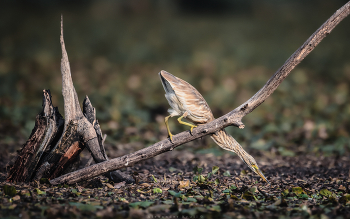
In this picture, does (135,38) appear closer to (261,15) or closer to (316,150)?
(261,15)

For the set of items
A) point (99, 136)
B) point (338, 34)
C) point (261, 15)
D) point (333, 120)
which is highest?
point (261, 15)

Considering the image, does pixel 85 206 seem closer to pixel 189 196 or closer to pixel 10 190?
pixel 10 190

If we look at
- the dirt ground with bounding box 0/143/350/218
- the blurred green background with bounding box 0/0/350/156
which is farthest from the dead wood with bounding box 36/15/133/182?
the blurred green background with bounding box 0/0/350/156

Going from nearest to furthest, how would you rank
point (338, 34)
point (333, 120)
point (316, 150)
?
point (316, 150), point (333, 120), point (338, 34)

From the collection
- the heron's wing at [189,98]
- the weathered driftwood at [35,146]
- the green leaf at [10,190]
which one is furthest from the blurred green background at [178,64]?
the green leaf at [10,190]

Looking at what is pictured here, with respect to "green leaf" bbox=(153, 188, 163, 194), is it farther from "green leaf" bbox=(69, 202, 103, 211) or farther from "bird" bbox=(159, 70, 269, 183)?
"green leaf" bbox=(69, 202, 103, 211)

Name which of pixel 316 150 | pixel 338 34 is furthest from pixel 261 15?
Result: pixel 316 150

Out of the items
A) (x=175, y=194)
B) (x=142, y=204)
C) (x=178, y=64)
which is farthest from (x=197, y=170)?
(x=178, y=64)
